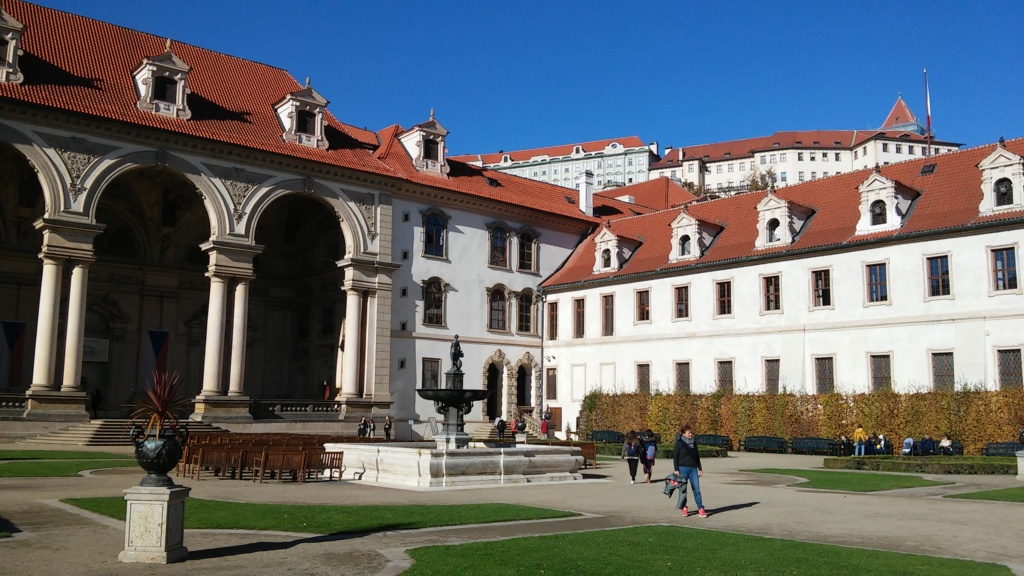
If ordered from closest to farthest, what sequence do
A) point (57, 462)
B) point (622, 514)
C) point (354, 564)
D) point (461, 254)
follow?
point (354, 564) < point (622, 514) < point (57, 462) < point (461, 254)

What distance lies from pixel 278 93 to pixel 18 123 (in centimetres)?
1386

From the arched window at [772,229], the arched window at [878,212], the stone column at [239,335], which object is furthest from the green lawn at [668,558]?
the arched window at [772,229]

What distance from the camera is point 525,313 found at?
50156mm

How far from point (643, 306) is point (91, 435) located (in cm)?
2580

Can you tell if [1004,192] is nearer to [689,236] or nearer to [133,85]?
[689,236]

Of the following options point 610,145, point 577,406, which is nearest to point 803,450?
point 577,406

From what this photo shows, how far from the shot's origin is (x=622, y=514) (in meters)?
15.8

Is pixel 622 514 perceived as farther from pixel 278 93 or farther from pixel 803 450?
pixel 278 93

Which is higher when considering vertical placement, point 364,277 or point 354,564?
point 364,277

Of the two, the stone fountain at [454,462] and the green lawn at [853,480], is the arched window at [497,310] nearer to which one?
the green lawn at [853,480]

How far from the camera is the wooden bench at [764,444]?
3656 cm

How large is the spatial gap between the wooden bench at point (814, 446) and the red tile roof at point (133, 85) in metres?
22.6

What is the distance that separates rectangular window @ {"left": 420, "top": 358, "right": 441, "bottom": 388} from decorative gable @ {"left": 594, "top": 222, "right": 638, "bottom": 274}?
10160mm

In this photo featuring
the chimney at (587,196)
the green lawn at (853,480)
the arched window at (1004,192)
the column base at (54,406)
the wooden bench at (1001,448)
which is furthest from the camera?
the chimney at (587,196)
